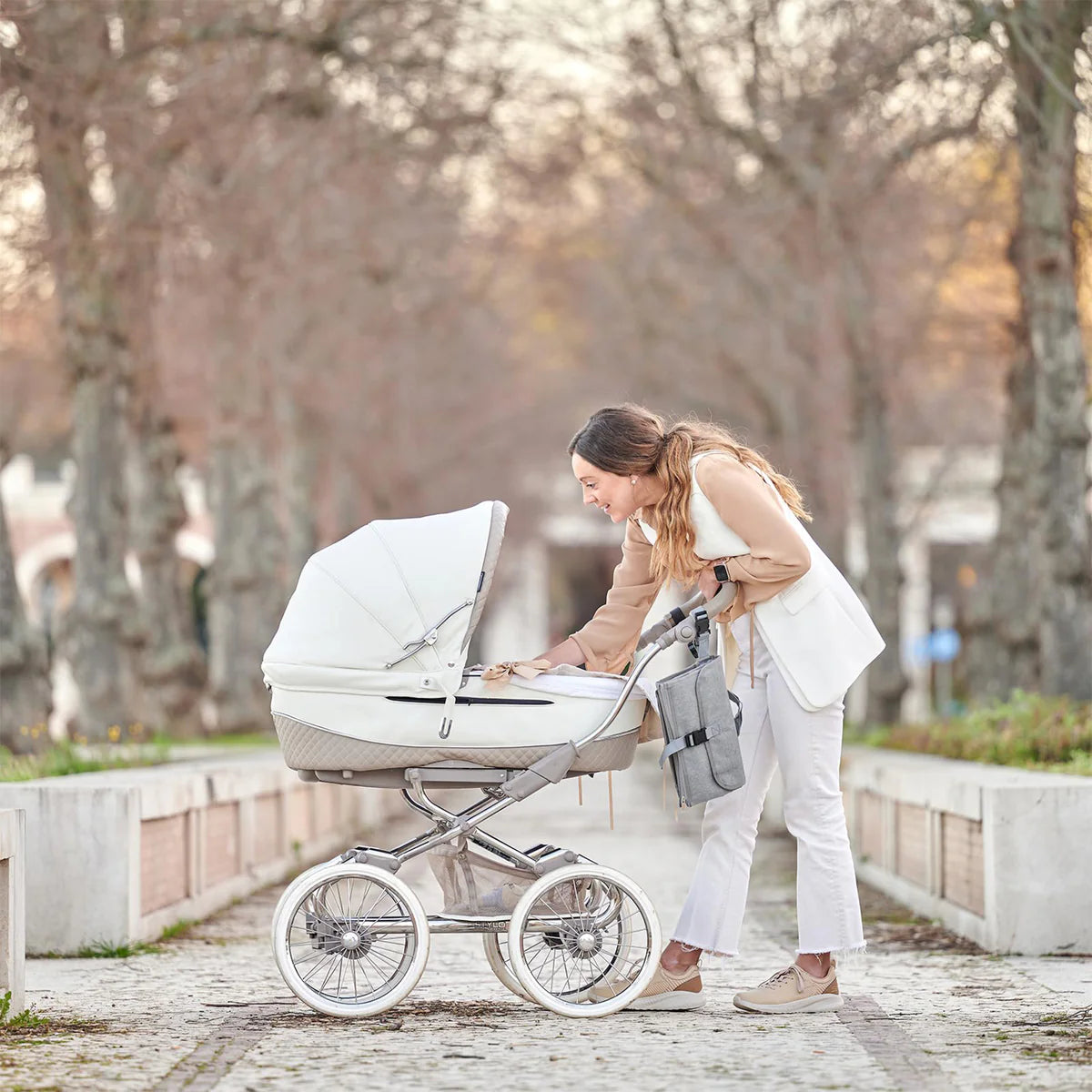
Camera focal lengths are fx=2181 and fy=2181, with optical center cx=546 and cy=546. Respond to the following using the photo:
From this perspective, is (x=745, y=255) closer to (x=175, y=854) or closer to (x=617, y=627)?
(x=175, y=854)

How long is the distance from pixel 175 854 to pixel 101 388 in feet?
23.7

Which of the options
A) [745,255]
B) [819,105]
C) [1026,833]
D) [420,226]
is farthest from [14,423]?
[1026,833]

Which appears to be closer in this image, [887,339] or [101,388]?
[101,388]

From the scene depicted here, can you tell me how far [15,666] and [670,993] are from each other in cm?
763

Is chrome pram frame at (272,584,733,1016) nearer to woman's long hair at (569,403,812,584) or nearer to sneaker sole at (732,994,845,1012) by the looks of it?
woman's long hair at (569,403,812,584)

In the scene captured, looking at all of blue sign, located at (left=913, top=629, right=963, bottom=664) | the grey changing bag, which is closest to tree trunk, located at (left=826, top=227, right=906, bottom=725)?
the grey changing bag

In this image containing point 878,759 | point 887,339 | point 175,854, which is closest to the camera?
point 175,854

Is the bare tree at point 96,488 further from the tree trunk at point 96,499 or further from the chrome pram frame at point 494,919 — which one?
the chrome pram frame at point 494,919

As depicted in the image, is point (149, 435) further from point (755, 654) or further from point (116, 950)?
point (755, 654)

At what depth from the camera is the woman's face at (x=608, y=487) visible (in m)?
6.65

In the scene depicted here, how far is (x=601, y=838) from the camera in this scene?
16734mm

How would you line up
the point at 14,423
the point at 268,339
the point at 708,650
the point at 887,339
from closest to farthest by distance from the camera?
the point at 708,650, the point at 268,339, the point at 887,339, the point at 14,423

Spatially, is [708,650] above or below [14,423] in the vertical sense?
below

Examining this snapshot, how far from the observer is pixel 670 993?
22.1ft
